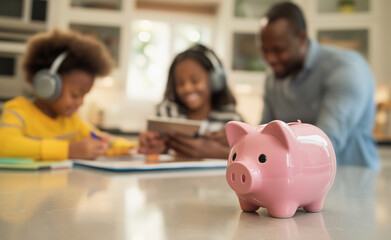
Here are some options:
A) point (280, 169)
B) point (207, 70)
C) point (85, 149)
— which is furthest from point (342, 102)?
point (280, 169)

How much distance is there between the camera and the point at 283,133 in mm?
420

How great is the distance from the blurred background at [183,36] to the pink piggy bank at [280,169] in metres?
2.57

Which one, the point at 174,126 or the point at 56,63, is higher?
the point at 56,63

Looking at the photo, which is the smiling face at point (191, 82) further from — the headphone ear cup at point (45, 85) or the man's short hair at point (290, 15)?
the headphone ear cup at point (45, 85)

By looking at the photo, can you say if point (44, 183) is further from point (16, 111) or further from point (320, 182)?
point (16, 111)

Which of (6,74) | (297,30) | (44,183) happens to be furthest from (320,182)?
(6,74)

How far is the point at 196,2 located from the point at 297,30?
205 cm

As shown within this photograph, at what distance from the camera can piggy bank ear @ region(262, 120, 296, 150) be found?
0.42 m

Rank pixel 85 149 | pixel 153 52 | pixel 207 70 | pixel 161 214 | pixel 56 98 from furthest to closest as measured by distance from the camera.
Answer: pixel 153 52 < pixel 207 70 < pixel 56 98 < pixel 85 149 < pixel 161 214

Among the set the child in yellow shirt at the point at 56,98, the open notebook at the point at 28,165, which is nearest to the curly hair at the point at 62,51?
the child in yellow shirt at the point at 56,98

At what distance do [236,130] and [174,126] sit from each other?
768 mm

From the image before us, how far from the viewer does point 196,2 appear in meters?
3.44

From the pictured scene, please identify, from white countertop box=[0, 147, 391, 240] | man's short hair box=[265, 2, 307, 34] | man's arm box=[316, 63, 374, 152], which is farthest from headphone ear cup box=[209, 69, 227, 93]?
white countertop box=[0, 147, 391, 240]

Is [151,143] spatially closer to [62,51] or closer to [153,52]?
[62,51]
